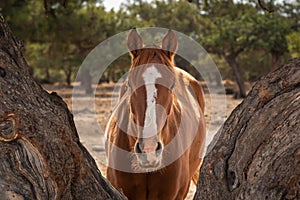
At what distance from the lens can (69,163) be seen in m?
2.29

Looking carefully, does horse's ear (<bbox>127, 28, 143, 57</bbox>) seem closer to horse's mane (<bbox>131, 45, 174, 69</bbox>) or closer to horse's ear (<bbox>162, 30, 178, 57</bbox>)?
horse's mane (<bbox>131, 45, 174, 69</bbox>)

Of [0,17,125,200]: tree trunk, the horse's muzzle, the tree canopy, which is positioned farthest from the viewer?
the tree canopy

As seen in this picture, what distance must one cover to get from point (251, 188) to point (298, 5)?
1214 inches

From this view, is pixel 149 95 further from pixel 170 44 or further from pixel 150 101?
pixel 170 44

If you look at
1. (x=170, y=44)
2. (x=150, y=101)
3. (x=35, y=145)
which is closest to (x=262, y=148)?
(x=35, y=145)

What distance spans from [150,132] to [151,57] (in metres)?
0.65

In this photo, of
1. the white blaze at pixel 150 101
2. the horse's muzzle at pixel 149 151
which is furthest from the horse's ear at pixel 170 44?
the horse's muzzle at pixel 149 151

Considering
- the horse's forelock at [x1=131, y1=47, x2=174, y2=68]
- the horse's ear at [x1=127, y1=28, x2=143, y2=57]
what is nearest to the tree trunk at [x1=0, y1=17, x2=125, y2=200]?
the horse's forelock at [x1=131, y1=47, x2=174, y2=68]

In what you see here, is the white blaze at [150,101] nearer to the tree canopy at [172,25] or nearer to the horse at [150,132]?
the horse at [150,132]

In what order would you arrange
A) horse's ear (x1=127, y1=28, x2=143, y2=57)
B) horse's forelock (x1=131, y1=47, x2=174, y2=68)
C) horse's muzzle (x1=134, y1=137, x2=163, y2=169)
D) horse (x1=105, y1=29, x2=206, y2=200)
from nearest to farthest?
horse's muzzle (x1=134, y1=137, x2=163, y2=169), horse (x1=105, y1=29, x2=206, y2=200), horse's forelock (x1=131, y1=47, x2=174, y2=68), horse's ear (x1=127, y1=28, x2=143, y2=57)

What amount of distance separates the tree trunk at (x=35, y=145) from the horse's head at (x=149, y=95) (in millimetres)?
815

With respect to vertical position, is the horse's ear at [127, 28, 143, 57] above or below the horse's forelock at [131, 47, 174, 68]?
above

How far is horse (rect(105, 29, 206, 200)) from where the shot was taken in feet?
11.2

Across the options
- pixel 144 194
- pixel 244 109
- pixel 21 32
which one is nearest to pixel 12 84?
pixel 244 109
